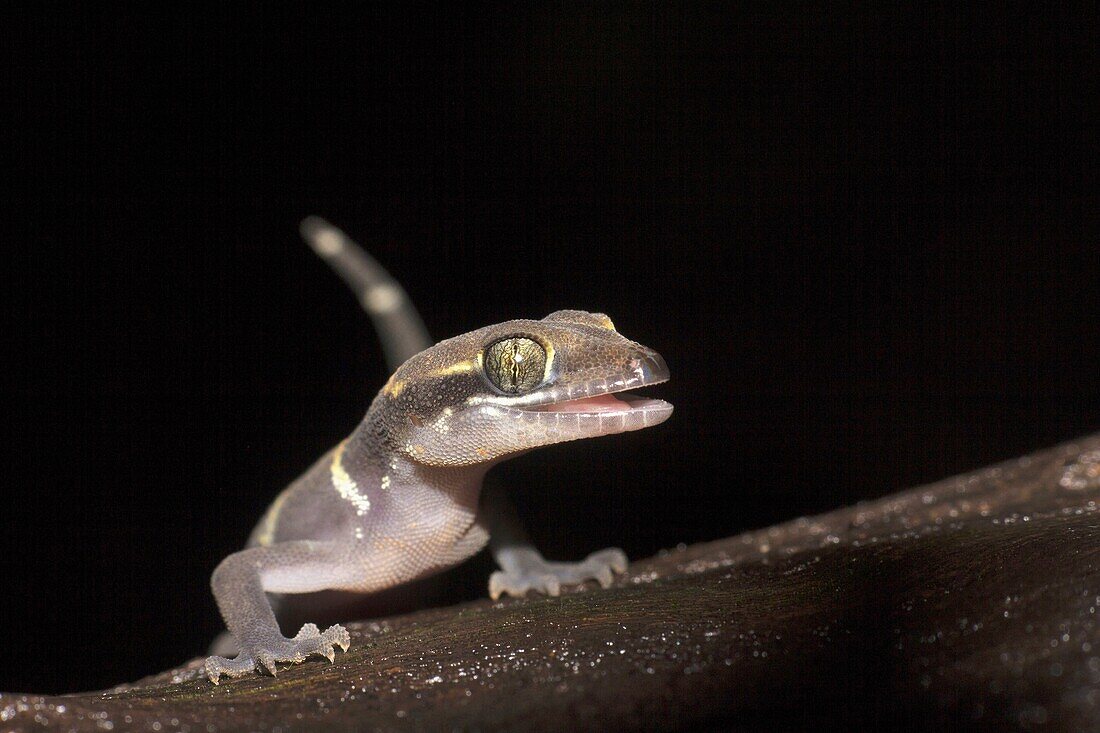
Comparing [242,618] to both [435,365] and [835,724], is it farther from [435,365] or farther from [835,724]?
[835,724]

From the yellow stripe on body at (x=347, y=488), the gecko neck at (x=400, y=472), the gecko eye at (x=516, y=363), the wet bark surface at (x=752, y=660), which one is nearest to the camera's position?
the wet bark surface at (x=752, y=660)

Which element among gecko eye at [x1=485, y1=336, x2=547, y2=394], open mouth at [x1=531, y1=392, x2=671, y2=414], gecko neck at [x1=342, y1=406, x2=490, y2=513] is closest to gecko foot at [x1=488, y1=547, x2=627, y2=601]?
gecko neck at [x1=342, y1=406, x2=490, y2=513]

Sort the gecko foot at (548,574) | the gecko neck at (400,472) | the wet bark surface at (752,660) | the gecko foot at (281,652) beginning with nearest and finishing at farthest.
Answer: the wet bark surface at (752,660) < the gecko foot at (281,652) < the gecko neck at (400,472) < the gecko foot at (548,574)

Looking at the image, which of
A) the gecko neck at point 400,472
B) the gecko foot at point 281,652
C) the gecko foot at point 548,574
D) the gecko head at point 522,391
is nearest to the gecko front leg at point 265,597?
the gecko foot at point 281,652

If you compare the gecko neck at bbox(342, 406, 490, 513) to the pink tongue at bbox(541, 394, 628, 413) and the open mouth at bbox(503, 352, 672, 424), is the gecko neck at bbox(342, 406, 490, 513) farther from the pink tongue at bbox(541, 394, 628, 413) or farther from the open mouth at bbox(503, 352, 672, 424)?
the open mouth at bbox(503, 352, 672, 424)

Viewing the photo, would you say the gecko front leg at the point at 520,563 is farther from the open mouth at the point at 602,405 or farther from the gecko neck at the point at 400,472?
the open mouth at the point at 602,405

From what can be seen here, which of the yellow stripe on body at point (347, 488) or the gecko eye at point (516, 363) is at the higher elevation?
the gecko eye at point (516, 363)

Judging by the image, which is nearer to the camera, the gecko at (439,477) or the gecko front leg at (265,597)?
the gecko front leg at (265,597)
